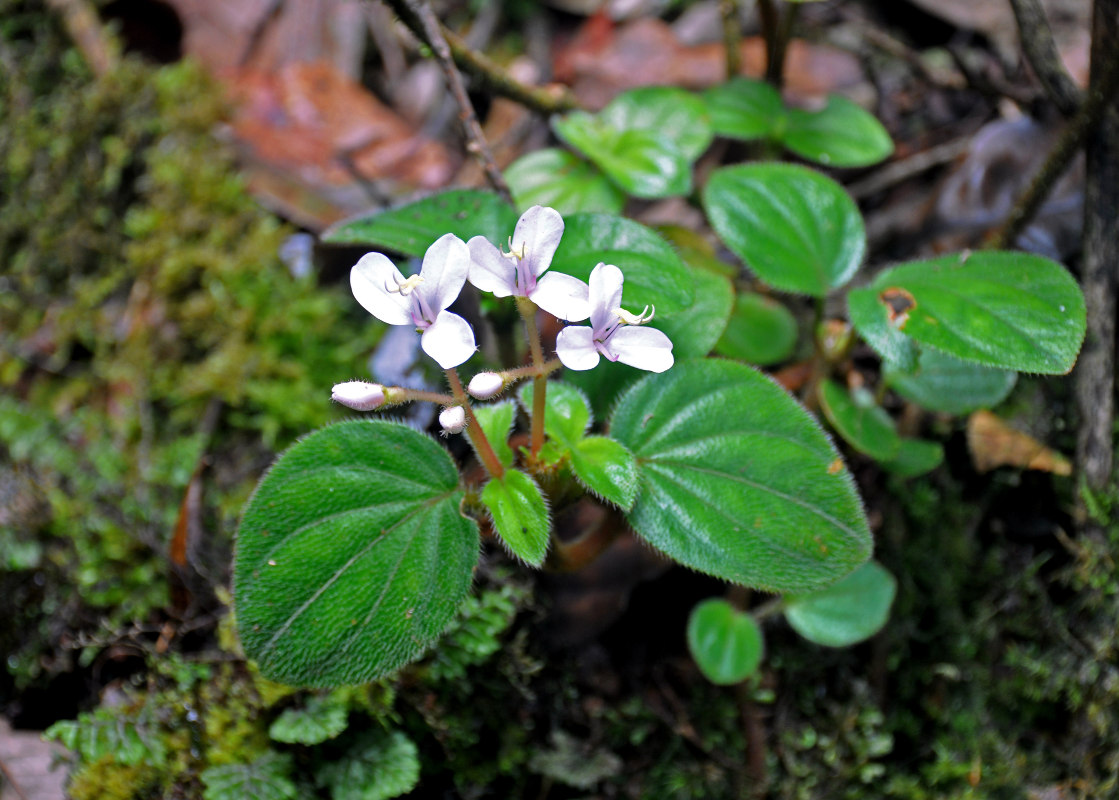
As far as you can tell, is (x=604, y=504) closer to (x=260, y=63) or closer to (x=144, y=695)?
(x=144, y=695)

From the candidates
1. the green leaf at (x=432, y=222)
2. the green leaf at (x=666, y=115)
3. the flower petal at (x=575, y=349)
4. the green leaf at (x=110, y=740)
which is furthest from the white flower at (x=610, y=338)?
the green leaf at (x=110, y=740)

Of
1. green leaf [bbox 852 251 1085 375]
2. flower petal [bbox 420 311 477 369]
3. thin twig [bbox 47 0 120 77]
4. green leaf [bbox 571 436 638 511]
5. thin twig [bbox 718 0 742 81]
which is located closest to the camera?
flower petal [bbox 420 311 477 369]

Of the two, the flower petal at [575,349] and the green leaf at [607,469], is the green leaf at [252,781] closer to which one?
the green leaf at [607,469]

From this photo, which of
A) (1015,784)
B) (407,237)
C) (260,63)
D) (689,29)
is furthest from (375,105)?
(1015,784)

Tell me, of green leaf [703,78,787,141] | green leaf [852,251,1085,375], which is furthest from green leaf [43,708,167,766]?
green leaf [703,78,787,141]

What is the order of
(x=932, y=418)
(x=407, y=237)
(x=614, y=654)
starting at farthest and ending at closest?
(x=932, y=418) → (x=614, y=654) → (x=407, y=237)

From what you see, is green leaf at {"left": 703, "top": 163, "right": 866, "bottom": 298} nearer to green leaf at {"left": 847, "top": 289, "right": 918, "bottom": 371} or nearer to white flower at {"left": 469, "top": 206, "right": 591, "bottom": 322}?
green leaf at {"left": 847, "top": 289, "right": 918, "bottom": 371}
